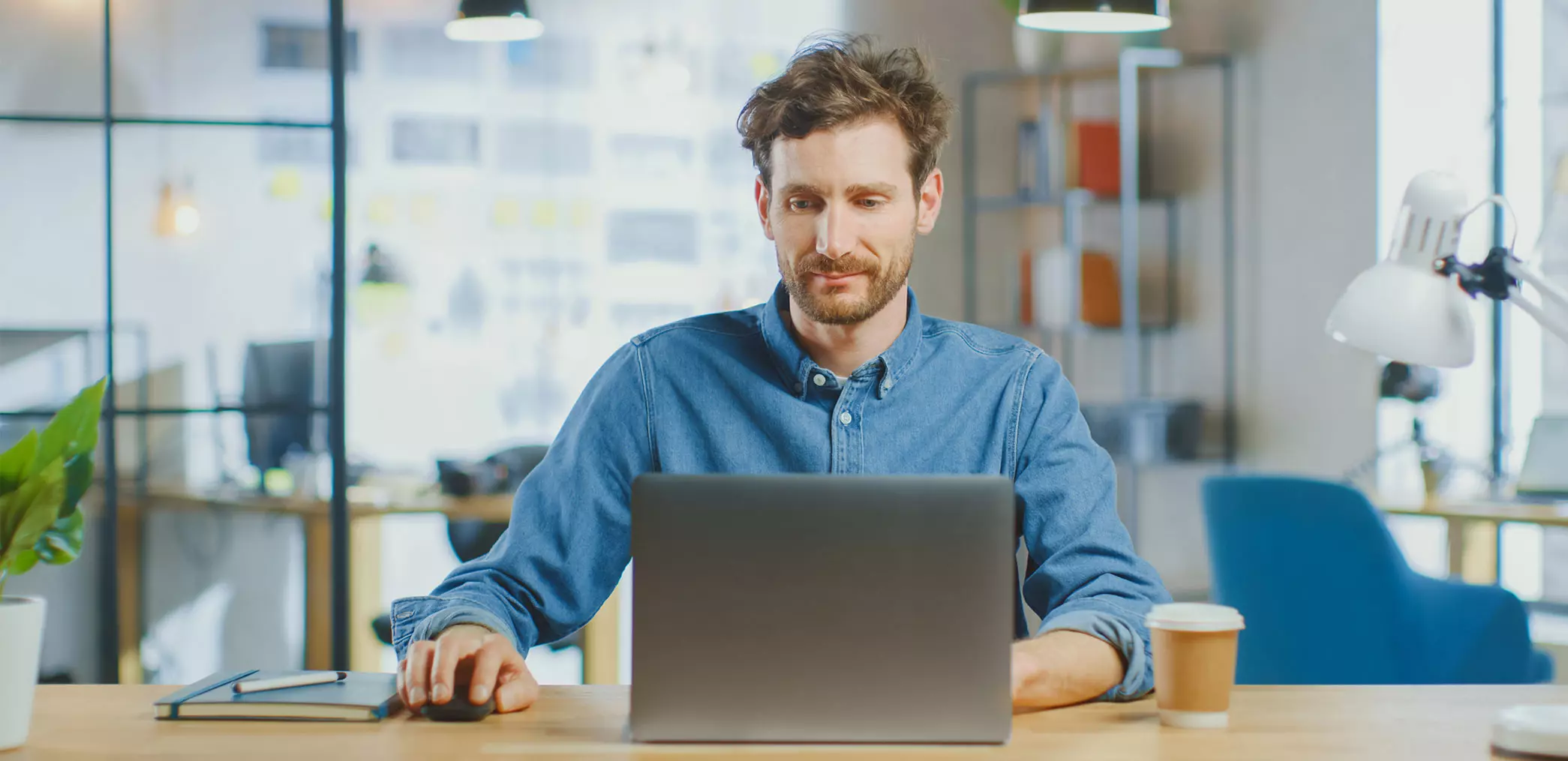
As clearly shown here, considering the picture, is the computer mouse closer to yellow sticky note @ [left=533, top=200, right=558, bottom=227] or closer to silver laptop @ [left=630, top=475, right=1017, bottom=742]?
silver laptop @ [left=630, top=475, right=1017, bottom=742]

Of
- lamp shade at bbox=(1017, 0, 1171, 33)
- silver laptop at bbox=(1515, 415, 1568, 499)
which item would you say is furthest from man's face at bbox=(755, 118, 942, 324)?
silver laptop at bbox=(1515, 415, 1568, 499)

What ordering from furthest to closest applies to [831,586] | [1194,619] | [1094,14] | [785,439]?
[1094,14] < [785,439] < [1194,619] < [831,586]

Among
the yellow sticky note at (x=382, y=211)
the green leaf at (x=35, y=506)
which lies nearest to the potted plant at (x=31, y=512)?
the green leaf at (x=35, y=506)

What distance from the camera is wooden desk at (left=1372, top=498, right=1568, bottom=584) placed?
3652 millimetres

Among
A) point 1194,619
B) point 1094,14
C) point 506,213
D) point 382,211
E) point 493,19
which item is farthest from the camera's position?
point 506,213

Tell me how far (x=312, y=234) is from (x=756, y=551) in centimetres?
297

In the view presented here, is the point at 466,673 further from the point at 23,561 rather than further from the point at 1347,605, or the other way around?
the point at 1347,605

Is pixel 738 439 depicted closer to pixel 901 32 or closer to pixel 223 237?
pixel 223 237

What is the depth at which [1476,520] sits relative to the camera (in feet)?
12.3

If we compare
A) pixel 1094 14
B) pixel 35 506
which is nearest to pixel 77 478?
pixel 35 506

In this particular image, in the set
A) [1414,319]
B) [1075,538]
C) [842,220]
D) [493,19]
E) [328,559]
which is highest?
[493,19]

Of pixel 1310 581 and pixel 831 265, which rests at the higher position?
pixel 831 265

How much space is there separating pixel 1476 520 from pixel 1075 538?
2.59 metres

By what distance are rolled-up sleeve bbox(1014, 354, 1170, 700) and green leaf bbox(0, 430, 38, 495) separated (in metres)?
0.91
